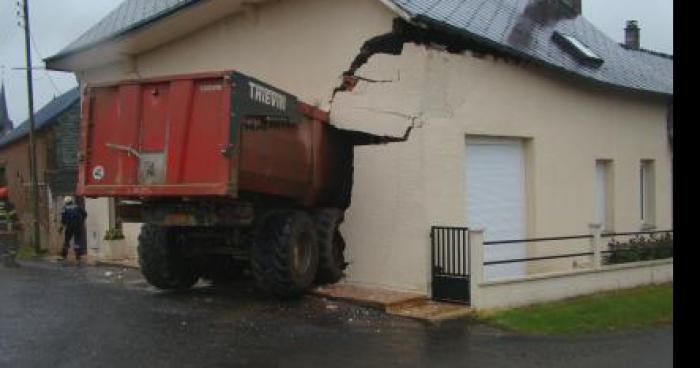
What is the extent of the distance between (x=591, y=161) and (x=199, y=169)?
31.0ft

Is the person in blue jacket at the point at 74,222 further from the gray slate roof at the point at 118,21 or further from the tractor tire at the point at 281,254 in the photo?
the tractor tire at the point at 281,254

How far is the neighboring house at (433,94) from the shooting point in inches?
487

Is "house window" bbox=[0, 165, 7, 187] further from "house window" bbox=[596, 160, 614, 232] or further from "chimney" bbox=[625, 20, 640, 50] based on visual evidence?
"chimney" bbox=[625, 20, 640, 50]

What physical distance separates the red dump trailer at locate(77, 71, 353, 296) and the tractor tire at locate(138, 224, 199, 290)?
2 centimetres

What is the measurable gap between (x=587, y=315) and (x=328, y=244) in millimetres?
3795

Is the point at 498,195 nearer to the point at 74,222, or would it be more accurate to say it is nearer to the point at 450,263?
the point at 450,263

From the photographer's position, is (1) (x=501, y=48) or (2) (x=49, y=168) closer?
(1) (x=501, y=48)

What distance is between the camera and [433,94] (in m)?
Answer: 12.4

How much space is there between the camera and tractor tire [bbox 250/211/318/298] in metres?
10.8

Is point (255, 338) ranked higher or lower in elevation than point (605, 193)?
lower

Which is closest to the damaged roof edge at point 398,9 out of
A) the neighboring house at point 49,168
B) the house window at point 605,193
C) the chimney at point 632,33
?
the house window at point 605,193

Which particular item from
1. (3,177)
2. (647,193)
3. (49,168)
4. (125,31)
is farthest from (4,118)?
(647,193)

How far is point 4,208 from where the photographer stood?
1705 centimetres
